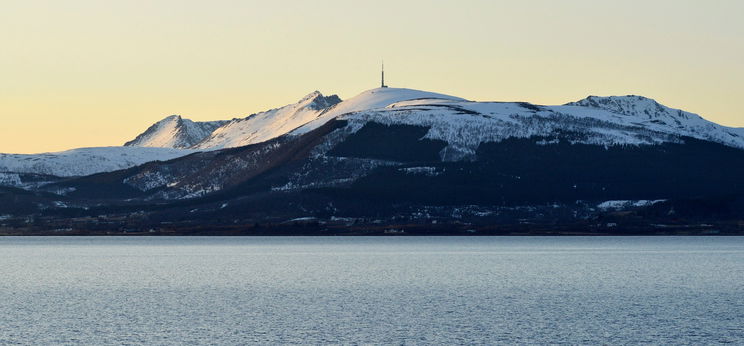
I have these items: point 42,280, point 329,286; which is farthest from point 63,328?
point 42,280

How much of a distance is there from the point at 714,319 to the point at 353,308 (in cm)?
3450

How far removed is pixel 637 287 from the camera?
150500mm

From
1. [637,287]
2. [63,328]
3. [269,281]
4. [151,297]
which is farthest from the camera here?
[269,281]

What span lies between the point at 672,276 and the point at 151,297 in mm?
76375

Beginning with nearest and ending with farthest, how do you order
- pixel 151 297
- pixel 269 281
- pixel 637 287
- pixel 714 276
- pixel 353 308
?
pixel 353 308 < pixel 151 297 < pixel 637 287 < pixel 269 281 < pixel 714 276

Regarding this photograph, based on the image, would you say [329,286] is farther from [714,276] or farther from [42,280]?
[714,276]

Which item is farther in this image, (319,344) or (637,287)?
(637,287)

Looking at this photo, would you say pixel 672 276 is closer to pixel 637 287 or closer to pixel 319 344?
pixel 637 287

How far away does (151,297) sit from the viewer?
136m

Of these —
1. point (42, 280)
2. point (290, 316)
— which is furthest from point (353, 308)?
point (42, 280)

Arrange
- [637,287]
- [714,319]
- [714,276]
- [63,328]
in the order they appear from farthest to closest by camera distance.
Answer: [714,276] → [637,287] → [714,319] → [63,328]

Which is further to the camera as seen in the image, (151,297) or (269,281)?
(269,281)

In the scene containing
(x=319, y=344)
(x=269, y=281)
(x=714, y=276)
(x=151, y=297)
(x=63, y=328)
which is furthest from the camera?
(x=714, y=276)

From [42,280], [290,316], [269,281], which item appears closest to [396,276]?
[269,281]
